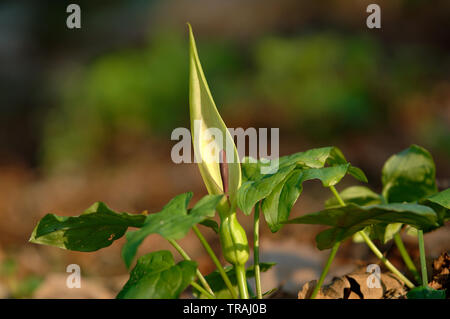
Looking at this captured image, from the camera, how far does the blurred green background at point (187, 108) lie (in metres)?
2.78

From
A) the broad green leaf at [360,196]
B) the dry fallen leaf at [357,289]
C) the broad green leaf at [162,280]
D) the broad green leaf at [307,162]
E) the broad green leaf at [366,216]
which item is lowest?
the dry fallen leaf at [357,289]

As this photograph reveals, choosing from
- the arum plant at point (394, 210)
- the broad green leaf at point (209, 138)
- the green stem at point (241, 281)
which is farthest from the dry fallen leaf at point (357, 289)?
the broad green leaf at point (209, 138)

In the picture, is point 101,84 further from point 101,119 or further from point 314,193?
point 314,193

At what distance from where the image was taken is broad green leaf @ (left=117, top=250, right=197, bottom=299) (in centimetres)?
74

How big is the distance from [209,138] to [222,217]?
145mm

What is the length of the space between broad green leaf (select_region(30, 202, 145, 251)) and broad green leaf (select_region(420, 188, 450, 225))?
1.62 ft

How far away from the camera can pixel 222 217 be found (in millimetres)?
899

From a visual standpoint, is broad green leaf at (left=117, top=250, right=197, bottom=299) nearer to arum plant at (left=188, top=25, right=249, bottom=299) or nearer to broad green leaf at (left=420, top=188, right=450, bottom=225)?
arum plant at (left=188, top=25, right=249, bottom=299)

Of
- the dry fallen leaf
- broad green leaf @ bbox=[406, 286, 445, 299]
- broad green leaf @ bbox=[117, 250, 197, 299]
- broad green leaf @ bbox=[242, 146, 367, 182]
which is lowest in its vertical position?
the dry fallen leaf

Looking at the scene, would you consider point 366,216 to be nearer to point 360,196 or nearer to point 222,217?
point 222,217

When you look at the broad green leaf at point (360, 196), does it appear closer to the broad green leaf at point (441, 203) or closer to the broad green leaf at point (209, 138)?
the broad green leaf at point (441, 203)

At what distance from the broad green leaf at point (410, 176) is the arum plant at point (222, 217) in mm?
128

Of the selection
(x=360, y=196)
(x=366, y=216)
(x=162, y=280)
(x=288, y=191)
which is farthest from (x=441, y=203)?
(x=162, y=280)

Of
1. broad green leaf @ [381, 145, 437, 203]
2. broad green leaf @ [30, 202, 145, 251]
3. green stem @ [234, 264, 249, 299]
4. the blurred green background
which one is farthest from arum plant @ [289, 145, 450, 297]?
the blurred green background
